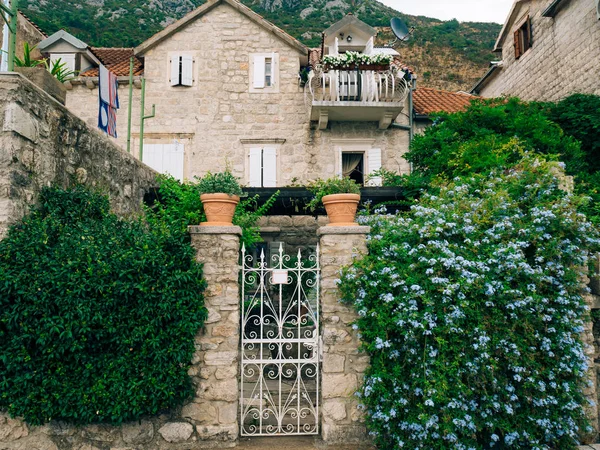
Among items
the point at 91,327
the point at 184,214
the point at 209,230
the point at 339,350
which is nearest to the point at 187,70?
the point at 184,214

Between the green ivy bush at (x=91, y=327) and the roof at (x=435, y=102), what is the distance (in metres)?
9.56

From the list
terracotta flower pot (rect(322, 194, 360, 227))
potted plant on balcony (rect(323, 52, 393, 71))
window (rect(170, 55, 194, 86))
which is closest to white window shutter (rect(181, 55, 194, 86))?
window (rect(170, 55, 194, 86))

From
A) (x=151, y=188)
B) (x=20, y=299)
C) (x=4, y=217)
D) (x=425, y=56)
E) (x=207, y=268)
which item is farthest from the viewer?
(x=425, y=56)

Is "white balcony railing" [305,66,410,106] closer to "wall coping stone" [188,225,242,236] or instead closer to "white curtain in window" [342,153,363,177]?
"white curtain in window" [342,153,363,177]

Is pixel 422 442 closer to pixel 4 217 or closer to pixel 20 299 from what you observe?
pixel 20 299

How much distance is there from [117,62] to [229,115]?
4.44 metres

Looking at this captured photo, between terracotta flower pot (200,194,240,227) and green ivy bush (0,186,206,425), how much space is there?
0.58 m

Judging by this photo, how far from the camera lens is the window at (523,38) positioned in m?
13.2

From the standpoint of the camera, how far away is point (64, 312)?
374 centimetres

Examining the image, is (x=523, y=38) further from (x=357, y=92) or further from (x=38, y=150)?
(x=38, y=150)

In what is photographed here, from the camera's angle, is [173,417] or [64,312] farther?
[173,417]

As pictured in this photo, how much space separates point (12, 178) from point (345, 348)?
11.5 feet

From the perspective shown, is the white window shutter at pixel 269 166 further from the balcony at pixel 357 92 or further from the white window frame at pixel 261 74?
the white window frame at pixel 261 74

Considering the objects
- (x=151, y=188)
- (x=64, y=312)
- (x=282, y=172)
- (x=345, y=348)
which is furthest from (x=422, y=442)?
(x=282, y=172)
